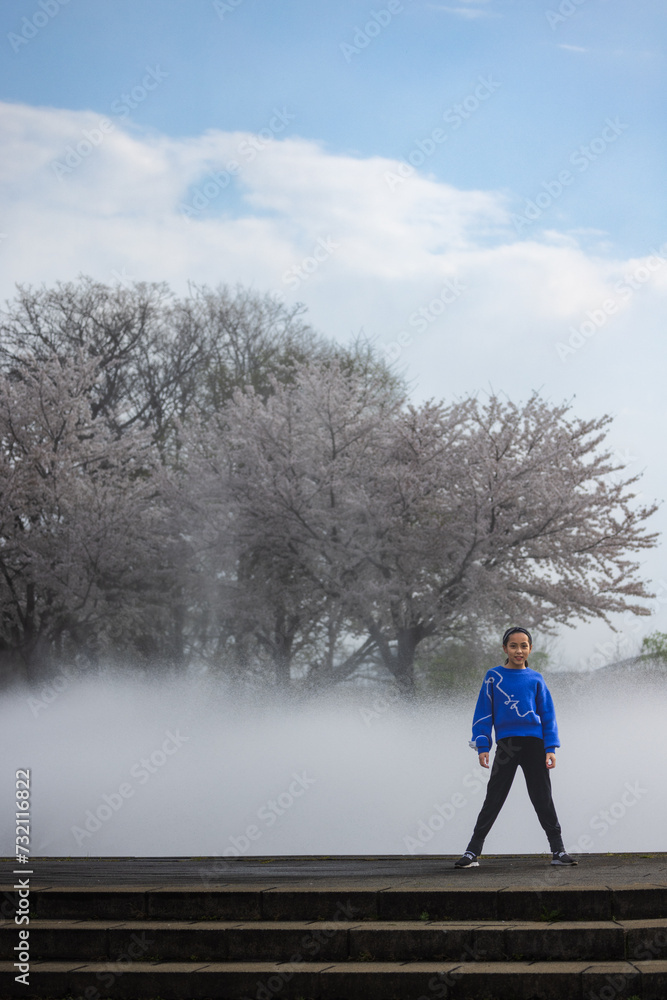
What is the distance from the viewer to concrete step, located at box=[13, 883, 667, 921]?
6223mm

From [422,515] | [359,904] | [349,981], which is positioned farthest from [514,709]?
[422,515]

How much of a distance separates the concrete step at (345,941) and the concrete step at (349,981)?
0.35 feet

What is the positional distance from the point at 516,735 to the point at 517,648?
2.21 ft

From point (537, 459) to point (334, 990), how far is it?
59.0 ft

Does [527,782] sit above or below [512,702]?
below

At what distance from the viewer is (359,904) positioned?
6.32m

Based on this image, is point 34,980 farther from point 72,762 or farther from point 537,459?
point 537,459

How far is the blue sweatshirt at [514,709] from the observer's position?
7.65 metres

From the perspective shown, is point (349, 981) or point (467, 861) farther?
point (467, 861)

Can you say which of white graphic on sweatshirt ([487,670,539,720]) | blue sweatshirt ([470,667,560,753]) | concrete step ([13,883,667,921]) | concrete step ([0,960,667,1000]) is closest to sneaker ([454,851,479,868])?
blue sweatshirt ([470,667,560,753])

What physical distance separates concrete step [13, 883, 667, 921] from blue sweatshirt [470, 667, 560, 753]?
1457mm

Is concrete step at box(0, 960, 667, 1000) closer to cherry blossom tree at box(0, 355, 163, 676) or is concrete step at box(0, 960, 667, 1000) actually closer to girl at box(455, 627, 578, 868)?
girl at box(455, 627, 578, 868)

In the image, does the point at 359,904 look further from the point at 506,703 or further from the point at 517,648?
the point at 517,648

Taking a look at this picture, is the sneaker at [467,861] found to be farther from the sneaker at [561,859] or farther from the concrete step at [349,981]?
the concrete step at [349,981]
